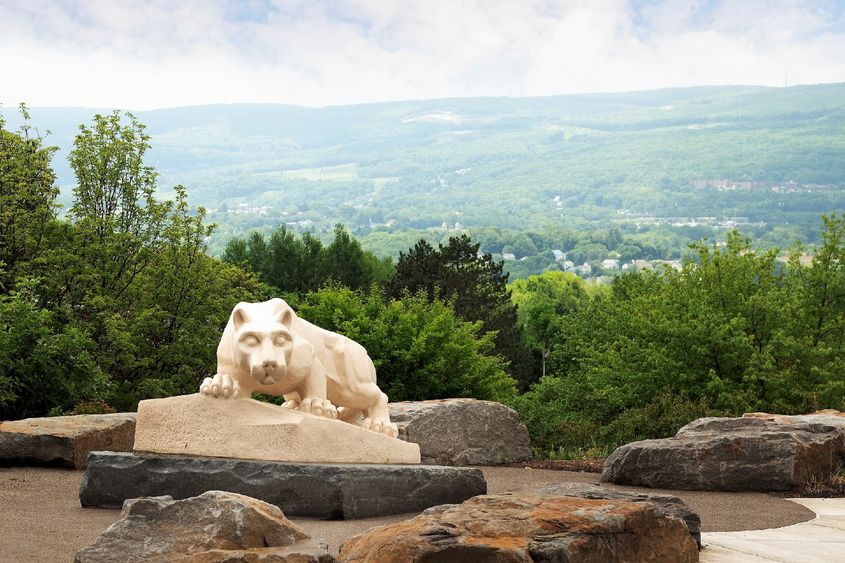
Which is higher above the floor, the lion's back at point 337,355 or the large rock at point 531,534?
the lion's back at point 337,355

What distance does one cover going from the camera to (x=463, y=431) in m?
18.8

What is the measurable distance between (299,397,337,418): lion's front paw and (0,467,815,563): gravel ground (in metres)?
1.20

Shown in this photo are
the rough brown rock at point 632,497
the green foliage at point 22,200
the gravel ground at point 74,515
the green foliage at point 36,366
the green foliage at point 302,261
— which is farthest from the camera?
the green foliage at point 302,261

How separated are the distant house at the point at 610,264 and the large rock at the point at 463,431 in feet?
448

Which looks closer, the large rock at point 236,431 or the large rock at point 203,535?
the large rock at point 203,535

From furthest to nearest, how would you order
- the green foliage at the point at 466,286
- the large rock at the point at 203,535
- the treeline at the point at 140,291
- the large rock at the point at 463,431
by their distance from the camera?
1. the green foliage at the point at 466,286
2. the treeline at the point at 140,291
3. the large rock at the point at 463,431
4. the large rock at the point at 203,535

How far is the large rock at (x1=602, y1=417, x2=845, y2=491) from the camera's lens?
603 inches

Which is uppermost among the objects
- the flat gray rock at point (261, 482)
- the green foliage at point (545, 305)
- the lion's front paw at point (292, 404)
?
the lion's front paw at point (292, 404)

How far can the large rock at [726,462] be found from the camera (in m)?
15.3

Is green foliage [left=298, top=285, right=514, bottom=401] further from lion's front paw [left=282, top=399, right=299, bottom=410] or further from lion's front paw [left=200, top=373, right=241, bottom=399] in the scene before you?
lion's front paw [left=200, top=373, right=241, bottom=399]

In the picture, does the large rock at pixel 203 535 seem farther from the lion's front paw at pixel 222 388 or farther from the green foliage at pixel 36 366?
the green foliage at pixel 36 366

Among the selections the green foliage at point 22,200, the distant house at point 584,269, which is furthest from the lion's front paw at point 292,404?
the distant house at point 584,269

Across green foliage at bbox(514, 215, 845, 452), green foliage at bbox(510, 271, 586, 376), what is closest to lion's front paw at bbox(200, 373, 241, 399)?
green foliage at bbox(514, 215, 845, 452)

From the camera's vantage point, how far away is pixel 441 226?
655 feet
